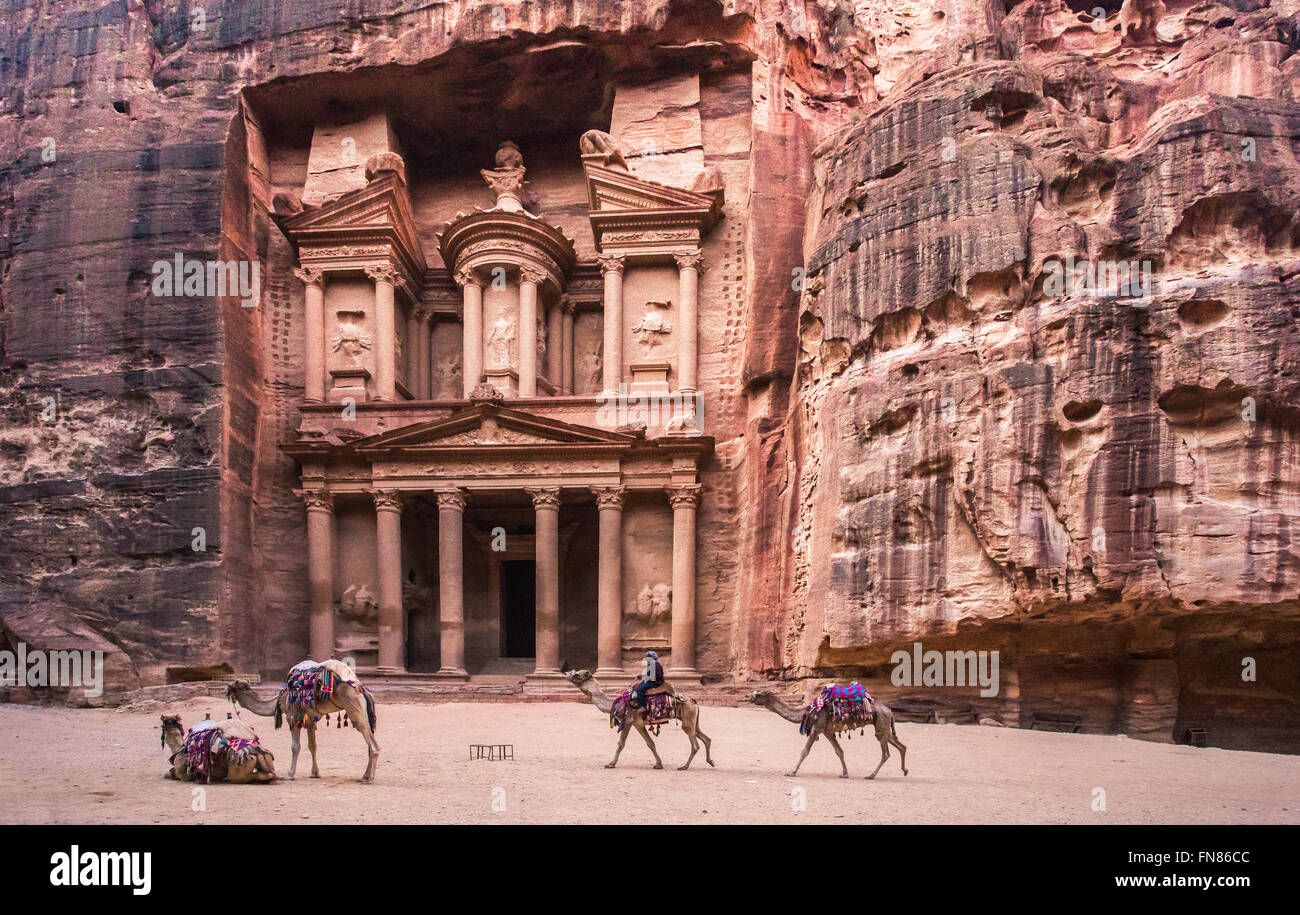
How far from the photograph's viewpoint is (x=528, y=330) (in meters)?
27.8

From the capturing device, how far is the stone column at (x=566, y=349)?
29.9 meters

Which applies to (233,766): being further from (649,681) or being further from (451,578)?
(451,578)

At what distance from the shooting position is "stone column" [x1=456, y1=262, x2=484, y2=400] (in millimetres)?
28031

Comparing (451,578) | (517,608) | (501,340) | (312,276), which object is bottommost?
(517,608)

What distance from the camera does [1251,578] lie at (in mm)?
14953

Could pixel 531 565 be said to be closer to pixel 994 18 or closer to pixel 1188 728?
pixel 1188 728

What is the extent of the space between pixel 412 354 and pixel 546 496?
8.43 metres

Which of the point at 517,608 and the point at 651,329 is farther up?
the point at 651,329

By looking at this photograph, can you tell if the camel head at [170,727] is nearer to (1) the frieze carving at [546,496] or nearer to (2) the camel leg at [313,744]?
(2) the camel leg at [313,744]

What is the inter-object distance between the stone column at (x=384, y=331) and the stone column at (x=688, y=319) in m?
8.62

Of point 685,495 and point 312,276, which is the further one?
point 312,276

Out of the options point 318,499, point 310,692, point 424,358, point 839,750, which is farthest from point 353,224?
point 839,750

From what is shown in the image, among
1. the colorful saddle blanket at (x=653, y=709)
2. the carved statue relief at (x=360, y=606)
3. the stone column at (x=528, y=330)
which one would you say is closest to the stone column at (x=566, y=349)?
the stone column at (x=528, y=330)

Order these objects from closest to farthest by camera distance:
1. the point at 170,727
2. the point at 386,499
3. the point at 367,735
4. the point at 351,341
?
the point at 367,735 < the point at 170,727 < the point at 386,499 < the point at 351,341
